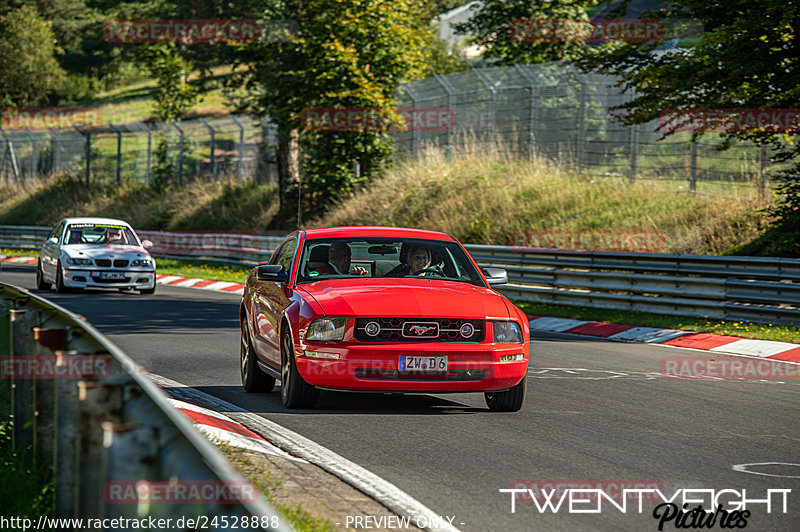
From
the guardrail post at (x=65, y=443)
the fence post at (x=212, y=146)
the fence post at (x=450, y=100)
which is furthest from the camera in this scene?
the fence post at (x=212, y=146)

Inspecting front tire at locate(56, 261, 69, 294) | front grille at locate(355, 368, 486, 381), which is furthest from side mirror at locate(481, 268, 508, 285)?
front tire at locate(56, 261, 69, 294)

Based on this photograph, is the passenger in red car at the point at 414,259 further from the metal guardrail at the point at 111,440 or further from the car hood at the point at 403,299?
the metal guardrail at the point at 111,440

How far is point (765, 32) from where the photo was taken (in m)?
16.2

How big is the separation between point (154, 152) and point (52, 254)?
27.7 m

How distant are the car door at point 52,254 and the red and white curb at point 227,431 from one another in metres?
14.9

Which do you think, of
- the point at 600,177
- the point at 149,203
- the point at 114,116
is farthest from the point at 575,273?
the point at 114,116

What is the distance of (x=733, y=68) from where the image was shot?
1642cm

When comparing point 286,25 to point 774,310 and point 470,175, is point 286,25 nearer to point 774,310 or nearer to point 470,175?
point 470,175

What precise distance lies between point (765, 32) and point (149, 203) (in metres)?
35.9

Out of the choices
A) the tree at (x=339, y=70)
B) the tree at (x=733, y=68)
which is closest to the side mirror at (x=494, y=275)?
the tree at (x=733, y=68)

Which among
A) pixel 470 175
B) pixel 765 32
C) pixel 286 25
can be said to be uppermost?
pixel 286 25

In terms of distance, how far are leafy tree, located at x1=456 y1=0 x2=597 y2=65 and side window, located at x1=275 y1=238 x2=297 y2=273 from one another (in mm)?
28864

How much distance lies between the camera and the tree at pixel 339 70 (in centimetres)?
3297

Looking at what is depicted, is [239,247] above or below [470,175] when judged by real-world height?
below
